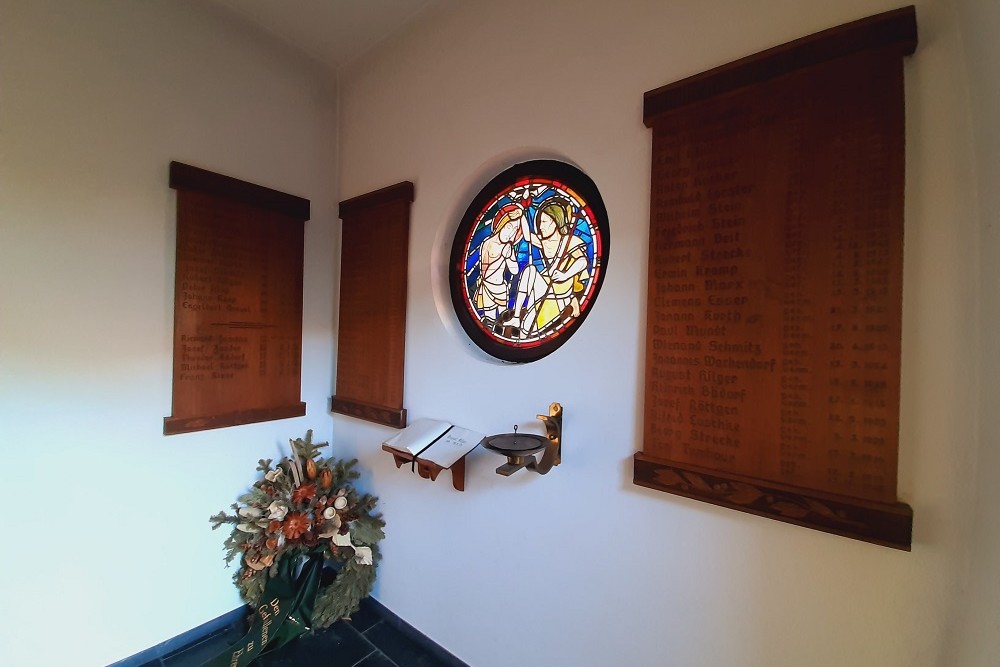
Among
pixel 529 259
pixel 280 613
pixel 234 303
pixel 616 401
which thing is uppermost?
pixel 529 259

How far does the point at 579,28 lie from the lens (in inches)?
46.5

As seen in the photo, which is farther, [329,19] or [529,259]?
[329,19]

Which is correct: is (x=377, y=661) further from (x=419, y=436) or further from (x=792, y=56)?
(x=792, y=56)

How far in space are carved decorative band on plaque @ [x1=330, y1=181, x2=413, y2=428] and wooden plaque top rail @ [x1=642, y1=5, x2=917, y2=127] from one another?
103 centimetres

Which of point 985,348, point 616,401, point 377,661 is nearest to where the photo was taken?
point 985,348

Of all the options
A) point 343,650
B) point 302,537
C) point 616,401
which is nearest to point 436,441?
point 616,401

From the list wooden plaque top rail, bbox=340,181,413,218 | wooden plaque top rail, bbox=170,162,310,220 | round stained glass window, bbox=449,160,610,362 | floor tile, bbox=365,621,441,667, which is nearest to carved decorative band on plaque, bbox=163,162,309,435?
wooden plaque top rail, bbox=170,162,310,220

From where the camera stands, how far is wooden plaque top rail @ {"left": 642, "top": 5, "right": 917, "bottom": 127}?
2.43 ft

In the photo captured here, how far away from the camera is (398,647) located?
1541 mm

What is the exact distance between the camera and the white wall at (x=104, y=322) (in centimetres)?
122

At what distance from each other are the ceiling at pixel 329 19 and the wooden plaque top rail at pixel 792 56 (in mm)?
1166

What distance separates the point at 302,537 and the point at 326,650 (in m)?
0.43

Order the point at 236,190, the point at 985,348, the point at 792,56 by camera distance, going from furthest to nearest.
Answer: the point at 236,190 → the point at 792,56 → the point at 985,348

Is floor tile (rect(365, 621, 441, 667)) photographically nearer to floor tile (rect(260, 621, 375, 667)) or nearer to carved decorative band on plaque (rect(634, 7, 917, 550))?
floor tile (rect(260, 621, 375, 667))
